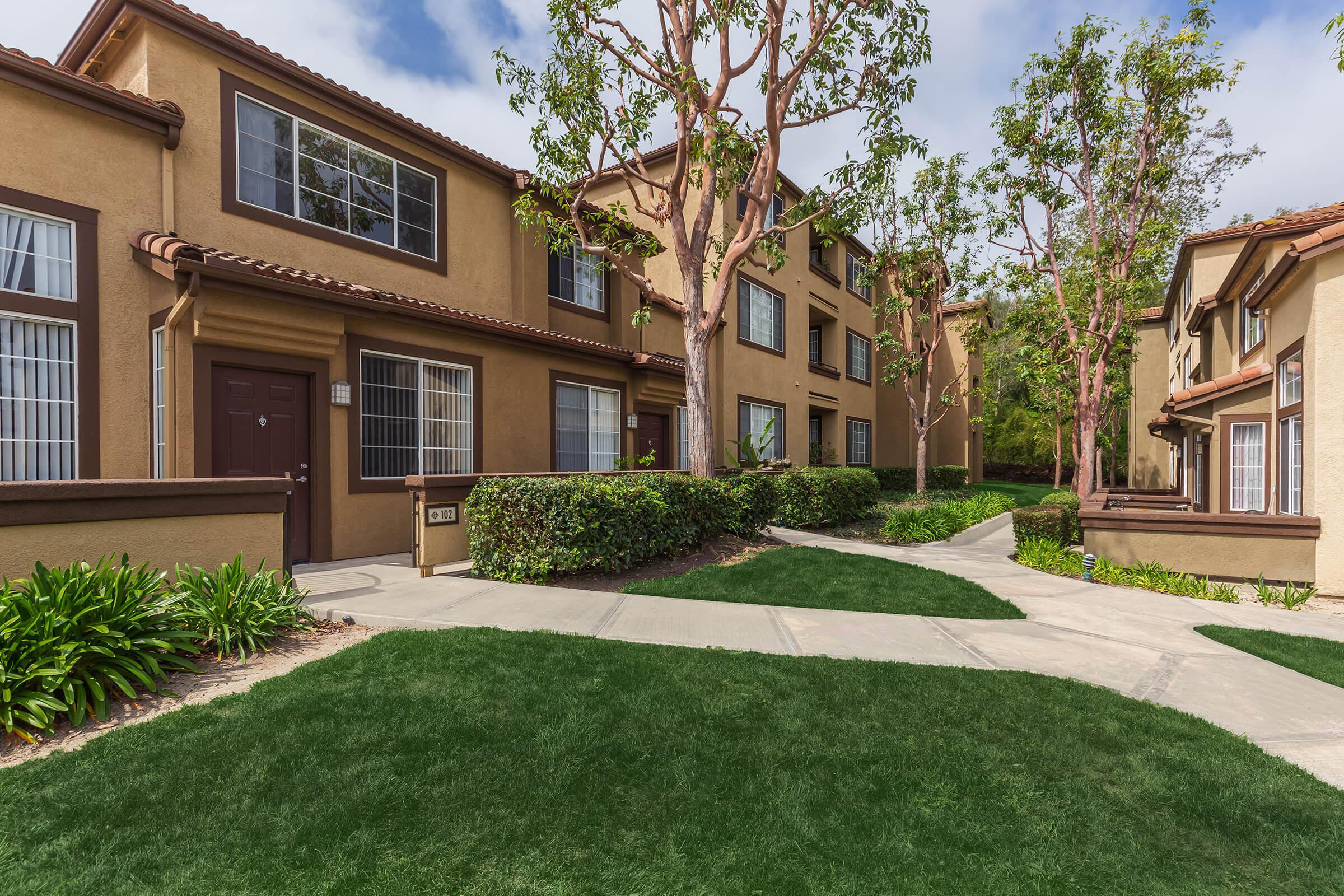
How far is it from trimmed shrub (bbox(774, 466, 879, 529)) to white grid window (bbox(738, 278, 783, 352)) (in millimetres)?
5502

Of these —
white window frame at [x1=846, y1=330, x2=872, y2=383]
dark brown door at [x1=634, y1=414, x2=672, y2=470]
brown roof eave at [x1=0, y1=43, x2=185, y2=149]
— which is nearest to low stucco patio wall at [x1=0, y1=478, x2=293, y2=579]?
brown roof eave at [x1=0, y1=43, x2=185, y2=149]

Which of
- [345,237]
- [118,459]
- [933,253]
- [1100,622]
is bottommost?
[1100,622]

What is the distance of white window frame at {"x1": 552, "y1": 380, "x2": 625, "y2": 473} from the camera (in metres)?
12.4

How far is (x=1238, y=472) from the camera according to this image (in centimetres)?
1267

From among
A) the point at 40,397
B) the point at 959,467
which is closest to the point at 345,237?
the point at 40,397

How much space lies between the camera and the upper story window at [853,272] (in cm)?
2461

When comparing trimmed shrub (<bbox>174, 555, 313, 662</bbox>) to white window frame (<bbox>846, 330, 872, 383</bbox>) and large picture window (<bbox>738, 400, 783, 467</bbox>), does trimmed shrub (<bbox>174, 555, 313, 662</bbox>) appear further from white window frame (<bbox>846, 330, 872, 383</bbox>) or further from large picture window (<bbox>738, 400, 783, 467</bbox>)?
white window frame (<bbox>846, 330, 872, 383</bbox>)

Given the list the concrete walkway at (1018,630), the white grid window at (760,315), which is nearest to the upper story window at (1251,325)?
the concrete walkway at (1018,630)

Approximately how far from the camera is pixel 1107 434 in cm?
3062

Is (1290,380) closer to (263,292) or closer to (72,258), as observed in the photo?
(263,292)

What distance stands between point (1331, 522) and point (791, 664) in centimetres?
879

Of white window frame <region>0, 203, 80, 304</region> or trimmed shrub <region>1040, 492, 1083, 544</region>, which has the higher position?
white window frame <region>0, 203, 80, 304</region>

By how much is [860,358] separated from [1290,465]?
55.3ft

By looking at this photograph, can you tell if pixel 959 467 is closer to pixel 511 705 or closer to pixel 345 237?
pixel 345 237
